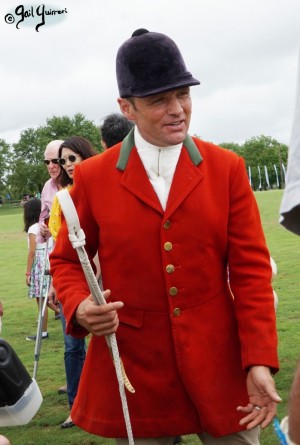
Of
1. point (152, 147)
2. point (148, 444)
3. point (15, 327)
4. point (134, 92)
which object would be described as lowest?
point (15, 327)

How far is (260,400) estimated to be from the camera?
9.75 feet

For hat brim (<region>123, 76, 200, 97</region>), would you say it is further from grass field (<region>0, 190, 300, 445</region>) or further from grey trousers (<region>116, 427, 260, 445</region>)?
grass field (<region>0, 190, 300, 445</region>)

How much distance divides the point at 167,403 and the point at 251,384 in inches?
14.7

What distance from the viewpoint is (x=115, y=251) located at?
3168 mm

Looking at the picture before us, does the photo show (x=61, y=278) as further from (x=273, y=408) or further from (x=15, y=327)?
(x=15, y=327)

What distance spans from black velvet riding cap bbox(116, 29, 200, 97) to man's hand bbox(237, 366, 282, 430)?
1.16 metres

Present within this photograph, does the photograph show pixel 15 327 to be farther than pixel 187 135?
Yes

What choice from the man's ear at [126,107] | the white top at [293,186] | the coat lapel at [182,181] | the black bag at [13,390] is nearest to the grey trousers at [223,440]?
the black bag at [13,390]

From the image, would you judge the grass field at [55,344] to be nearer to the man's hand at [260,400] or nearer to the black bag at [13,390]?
the black bag at [13,390]

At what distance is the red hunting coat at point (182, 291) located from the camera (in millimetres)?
3125

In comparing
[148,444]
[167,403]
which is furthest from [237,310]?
[148,444]

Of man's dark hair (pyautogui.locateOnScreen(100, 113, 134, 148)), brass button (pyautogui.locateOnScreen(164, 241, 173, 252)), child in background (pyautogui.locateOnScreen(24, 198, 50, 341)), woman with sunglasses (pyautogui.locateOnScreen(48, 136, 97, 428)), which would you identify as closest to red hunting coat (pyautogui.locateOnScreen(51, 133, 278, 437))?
brass button (pyautogui.locateOnScreen(164, 241, 173, 252))

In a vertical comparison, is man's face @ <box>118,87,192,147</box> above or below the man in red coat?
above

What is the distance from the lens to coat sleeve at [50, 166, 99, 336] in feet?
10.6
